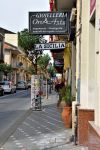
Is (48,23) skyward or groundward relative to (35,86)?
skyward

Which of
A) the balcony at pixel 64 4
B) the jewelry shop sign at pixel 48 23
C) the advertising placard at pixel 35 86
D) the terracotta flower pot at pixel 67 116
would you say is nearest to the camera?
the jewelry shop sign at pixel 48 23

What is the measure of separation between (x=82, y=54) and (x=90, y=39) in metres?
1.08

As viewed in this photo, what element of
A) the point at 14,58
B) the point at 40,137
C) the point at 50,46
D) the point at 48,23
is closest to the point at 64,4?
the point at 50,46

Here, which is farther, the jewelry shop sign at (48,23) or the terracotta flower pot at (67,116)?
the terracotta flower pot at (67,116)

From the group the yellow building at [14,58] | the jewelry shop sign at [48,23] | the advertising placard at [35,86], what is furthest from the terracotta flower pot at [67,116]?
the yellow building at [14,58]

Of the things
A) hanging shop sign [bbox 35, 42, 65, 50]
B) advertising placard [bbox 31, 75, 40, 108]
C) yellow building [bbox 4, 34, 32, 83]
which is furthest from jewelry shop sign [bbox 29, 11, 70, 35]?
yellow building [bbox 4, 34, 32, 83]

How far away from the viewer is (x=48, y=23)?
51.0 ft

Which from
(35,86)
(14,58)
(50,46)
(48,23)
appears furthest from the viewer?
(14,58)

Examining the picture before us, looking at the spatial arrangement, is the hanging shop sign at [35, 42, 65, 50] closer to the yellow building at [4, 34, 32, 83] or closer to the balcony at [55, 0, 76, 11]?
the balcony at [55, 0, 76, 11]

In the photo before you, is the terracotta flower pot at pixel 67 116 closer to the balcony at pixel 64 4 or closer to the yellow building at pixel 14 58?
the balcony at pixel 64 4

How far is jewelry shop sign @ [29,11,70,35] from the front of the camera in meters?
15.3

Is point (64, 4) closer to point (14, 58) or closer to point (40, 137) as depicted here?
point (40, 137)

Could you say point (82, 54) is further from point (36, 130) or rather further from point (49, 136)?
point (36, 130)

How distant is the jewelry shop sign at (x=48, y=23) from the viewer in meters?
15.3
